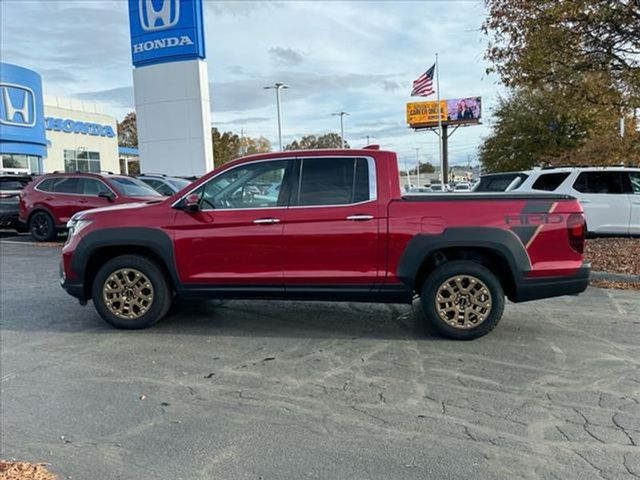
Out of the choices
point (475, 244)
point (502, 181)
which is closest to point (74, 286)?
point (475, 244)

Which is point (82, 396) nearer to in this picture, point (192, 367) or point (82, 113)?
point (192, 367)

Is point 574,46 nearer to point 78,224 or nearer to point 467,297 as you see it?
point 467,297

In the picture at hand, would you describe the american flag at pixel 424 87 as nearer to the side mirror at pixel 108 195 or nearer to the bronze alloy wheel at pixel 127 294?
the side mirror at pixel 108 195

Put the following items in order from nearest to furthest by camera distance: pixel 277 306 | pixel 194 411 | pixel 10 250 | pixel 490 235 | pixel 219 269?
pixel 194 411, pixel 490 235, pixel 219 269, pixel 277 306, pixel 10 250

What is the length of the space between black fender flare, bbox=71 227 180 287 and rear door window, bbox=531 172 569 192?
27.7ft

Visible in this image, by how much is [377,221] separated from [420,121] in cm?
6710

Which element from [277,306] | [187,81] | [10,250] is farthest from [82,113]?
[277,306]

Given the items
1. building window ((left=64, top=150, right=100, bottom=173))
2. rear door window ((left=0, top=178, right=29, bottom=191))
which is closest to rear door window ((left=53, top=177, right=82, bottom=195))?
rear door window ((left=0, top=178, right=29, bottom=191))

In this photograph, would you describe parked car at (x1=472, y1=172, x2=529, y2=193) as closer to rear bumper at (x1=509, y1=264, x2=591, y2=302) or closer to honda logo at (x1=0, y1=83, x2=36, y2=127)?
rear bumper at (x1=509, y1=264, x2=591, y2=302)

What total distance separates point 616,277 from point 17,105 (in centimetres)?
3306

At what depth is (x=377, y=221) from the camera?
17.5ft

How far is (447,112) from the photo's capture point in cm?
6831

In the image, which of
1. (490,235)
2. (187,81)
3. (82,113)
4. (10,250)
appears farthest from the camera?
(82,113)

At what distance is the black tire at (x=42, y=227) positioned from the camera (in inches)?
542
